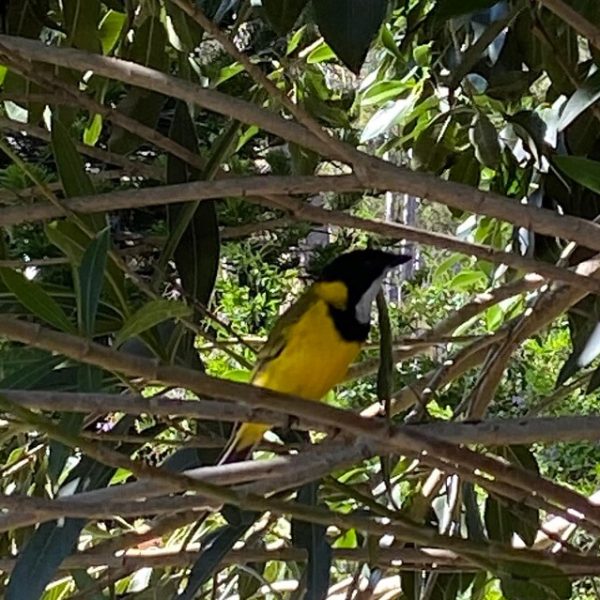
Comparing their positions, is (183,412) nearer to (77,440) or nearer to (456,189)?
(77,440)

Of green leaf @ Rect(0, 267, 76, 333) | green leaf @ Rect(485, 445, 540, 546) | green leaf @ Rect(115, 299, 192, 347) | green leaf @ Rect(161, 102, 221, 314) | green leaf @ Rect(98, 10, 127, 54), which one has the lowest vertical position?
green leaf @ Rect(485, 445, 540, 546)

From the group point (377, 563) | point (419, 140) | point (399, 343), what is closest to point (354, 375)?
point (399, 343)

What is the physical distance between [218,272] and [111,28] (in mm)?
282

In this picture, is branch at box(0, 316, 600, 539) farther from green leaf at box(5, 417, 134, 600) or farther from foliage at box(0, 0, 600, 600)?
green leaf at box(5, 417, 134, 600)

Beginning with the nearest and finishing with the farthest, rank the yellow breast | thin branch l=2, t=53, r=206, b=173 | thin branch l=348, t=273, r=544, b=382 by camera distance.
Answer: thin branch l=2, t=53, r=206, b=173 < thin branch l=348, t=273, r=544, b=382 < the yellow breast

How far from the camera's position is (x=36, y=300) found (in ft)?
2.09

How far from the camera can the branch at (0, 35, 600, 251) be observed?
2.10 ft

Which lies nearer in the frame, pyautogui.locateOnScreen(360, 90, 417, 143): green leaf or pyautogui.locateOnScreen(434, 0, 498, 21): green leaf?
pyautogui.locateOnScreen(434, 0, 498, 21): green leaf

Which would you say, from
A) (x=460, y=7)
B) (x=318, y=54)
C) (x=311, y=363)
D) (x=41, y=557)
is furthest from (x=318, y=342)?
(x=460, y=7)

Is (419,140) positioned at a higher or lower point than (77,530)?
higher

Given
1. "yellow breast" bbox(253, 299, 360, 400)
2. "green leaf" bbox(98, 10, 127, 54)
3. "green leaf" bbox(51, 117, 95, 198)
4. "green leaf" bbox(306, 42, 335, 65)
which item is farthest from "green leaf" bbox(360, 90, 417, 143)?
"green leaf" bbox(51, 117, 95, 198)

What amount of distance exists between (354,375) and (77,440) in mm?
894

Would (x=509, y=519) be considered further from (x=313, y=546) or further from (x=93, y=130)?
(x=93, y=130)

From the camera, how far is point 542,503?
0.85 metres
